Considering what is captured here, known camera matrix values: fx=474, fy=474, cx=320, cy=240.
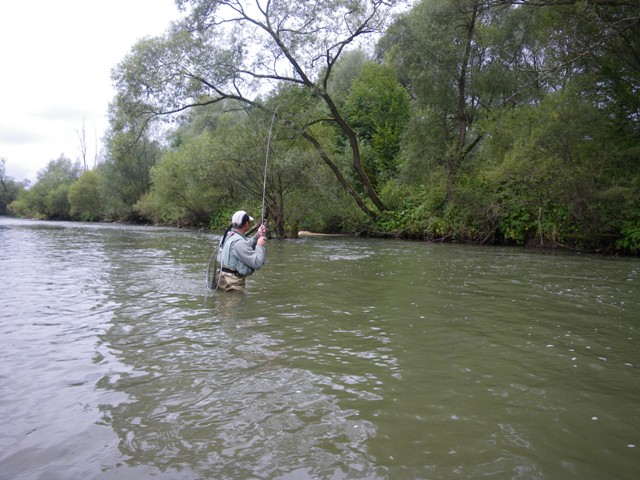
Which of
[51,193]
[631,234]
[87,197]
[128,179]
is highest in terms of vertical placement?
[128,179]

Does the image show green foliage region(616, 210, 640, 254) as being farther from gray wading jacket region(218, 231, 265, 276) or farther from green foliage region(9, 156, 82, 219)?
green foliage region(9, 156, 82, 219)

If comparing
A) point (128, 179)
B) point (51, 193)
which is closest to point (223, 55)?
point (128, 179)

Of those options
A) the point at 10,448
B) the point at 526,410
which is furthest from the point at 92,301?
the point at 526,410

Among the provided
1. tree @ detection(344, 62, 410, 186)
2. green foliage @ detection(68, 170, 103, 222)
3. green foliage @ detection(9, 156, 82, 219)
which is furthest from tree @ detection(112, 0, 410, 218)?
green foliage @ detection(9, 156, 82, 219)

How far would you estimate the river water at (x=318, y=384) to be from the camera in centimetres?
297

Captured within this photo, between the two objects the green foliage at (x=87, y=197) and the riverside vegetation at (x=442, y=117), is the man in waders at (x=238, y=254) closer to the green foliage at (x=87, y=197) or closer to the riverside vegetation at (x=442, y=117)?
the riverside vegetation at (x=442, y=117)

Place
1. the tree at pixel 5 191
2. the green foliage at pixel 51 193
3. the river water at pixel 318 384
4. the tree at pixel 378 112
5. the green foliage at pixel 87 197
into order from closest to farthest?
the river water at pixel 318 384, the tree at pixel 378 112, the green foliage at pixel 87 197, the green foliage at pixel 51 193, the tree at pixel 5 191

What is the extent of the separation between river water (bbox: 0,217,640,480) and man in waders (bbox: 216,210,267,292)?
0.52 meters

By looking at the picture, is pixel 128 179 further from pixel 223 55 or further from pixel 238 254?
pixel 238 254

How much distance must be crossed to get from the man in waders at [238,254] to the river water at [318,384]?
52cm

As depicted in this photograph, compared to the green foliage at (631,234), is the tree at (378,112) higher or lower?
higher

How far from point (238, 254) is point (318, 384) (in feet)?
14.9

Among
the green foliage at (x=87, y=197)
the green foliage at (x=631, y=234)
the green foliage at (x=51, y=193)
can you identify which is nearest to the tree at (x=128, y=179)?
the green foliage at (x=87, y=197)

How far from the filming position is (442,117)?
2494 cm
